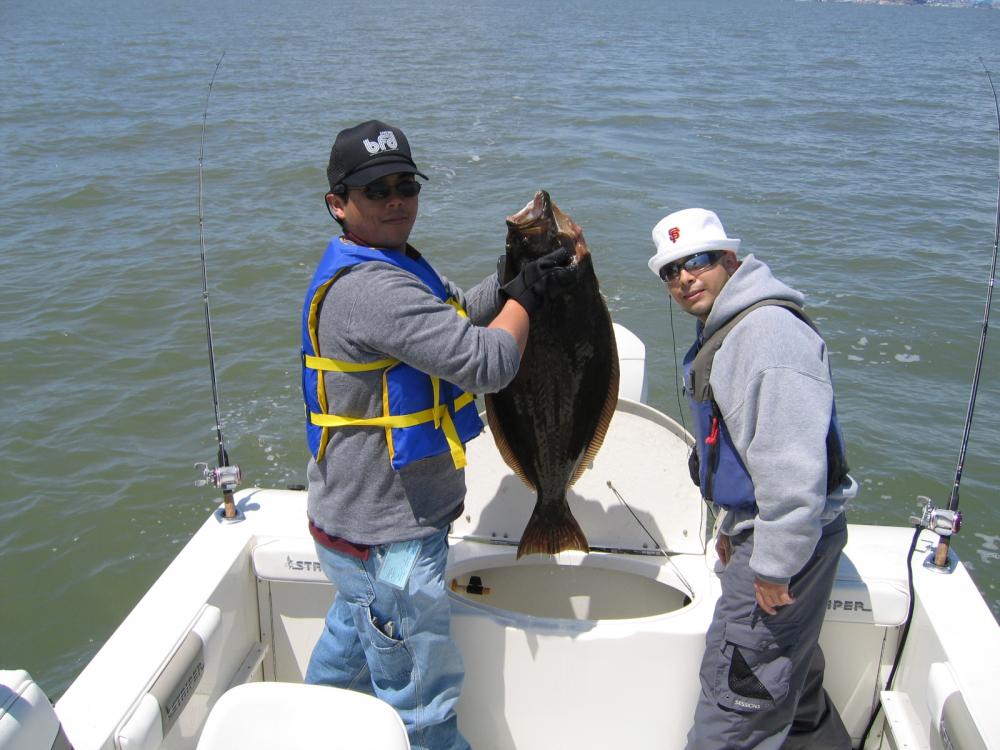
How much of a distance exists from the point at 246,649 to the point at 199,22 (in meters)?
38.9

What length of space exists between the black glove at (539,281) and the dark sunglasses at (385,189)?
16.0 inches

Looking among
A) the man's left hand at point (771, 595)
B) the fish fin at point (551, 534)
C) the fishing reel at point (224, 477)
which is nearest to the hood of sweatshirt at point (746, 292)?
the man's left hand at point (771, 595)

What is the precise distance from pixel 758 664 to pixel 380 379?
1521 mm

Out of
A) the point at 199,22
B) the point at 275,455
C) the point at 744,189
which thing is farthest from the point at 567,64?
the point at 275,455

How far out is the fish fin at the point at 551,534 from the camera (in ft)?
10.2

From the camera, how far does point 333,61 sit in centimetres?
2659

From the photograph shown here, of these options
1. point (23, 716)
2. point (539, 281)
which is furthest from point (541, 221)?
point (23, 716)

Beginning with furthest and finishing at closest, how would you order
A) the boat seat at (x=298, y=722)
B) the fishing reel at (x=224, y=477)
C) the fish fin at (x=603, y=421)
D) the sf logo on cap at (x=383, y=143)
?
the fishing reel at (x=224, y=477) → the fish fin at (x=603, y=421) → the sf logo on cap at (x=383, y=143) → the boat seat at (x=298, y=722)

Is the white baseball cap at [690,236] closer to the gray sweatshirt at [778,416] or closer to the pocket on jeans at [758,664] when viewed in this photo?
the gray sweatshirt at [778,416]

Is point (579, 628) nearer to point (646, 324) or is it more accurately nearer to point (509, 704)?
point (509, 704)

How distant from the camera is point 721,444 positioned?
2689 mm

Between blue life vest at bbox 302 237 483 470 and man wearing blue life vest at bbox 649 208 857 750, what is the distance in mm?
813

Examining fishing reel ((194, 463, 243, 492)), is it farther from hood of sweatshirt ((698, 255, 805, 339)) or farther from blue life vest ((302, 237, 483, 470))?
hood of sweatshirt ((698, 255, 805, 339))

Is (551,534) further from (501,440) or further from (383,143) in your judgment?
(383,143)
